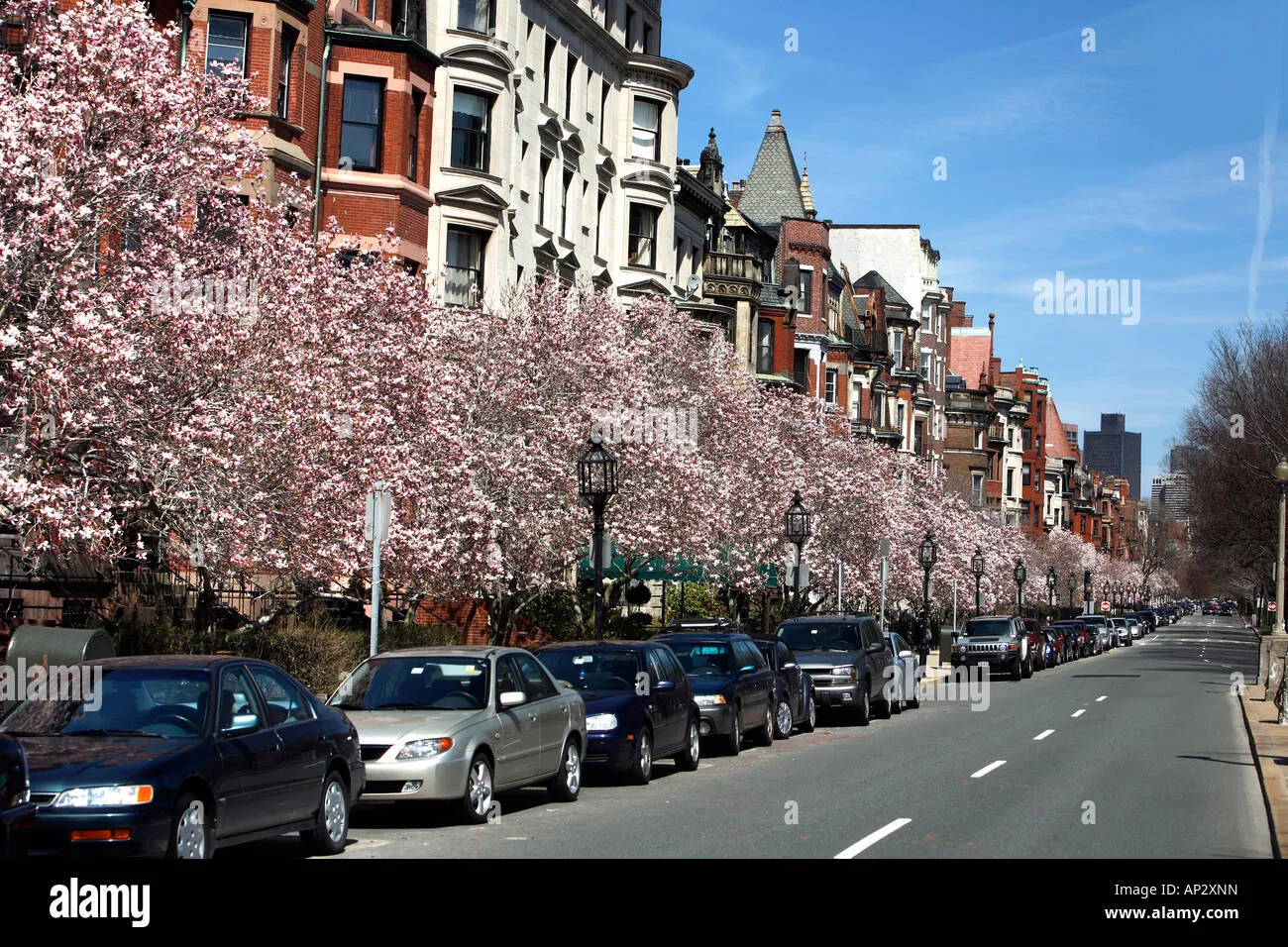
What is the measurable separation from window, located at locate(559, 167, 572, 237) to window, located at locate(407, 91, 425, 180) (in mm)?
8584

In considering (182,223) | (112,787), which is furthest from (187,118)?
(112,787)

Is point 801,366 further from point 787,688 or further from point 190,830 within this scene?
point 190,830

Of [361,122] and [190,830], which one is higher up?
[361,122]

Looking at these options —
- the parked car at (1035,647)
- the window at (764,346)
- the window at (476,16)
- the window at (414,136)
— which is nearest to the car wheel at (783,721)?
the window at (414,136)

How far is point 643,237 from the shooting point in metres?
51.6

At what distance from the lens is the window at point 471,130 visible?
131 feet

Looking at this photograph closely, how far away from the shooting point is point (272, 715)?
12.4 metres

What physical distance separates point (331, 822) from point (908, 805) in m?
6.35

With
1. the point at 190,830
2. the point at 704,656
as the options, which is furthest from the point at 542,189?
the point at 190,830

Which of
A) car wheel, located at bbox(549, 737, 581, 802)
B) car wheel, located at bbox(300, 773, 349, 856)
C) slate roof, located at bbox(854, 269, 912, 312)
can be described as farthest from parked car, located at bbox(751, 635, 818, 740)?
slate roof, located at bbox(854, 269, 912, 312)

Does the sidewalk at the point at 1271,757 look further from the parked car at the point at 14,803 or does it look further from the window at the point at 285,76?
the window at the point at 285,76

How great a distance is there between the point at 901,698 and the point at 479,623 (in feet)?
34.8

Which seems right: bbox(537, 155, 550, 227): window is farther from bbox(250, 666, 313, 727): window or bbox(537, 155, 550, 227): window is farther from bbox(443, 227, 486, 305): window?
bbox(250, 666, 313, 727): window

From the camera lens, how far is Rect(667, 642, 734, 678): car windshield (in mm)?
23516
